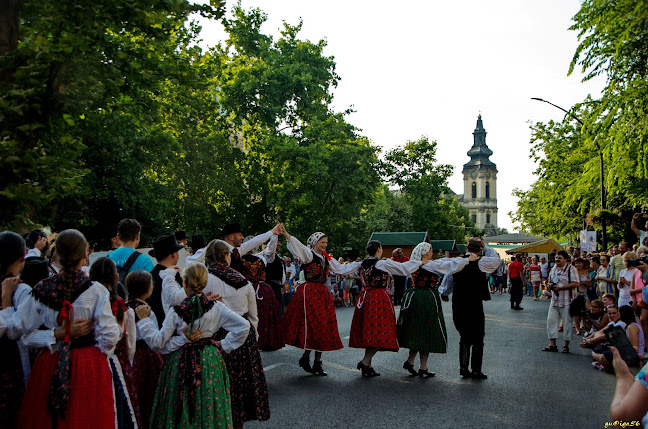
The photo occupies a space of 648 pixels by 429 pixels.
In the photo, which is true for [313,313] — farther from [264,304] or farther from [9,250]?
[9,250]

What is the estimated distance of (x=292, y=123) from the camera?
120 feet

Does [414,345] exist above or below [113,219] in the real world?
below

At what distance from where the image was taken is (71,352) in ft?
14.4

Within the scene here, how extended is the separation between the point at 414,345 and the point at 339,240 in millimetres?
29660

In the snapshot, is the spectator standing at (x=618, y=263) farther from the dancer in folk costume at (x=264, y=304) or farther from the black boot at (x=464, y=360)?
the dancer in folk costume at (x=264, y=304)

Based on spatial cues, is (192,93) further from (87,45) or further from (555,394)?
(555,394)

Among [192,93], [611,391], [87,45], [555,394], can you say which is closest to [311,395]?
[555,394]

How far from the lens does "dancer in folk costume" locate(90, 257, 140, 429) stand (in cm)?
463

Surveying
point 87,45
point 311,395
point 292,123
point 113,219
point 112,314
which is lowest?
point 311,395

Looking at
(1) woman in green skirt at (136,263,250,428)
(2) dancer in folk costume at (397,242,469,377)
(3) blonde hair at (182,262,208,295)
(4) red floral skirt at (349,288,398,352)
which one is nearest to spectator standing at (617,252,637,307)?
(2) dancer in folk costume at (397,242,469,377)

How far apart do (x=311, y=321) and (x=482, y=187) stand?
546ft

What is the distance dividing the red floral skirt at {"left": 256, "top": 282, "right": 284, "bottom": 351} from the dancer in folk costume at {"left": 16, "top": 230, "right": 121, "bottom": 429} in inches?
187

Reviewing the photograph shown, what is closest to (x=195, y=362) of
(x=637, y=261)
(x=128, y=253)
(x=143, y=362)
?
(x=143, y=362)

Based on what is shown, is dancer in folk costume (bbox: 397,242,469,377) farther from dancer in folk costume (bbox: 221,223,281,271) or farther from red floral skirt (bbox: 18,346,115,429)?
red floral skirt (bbox: 18,346,115,429)
